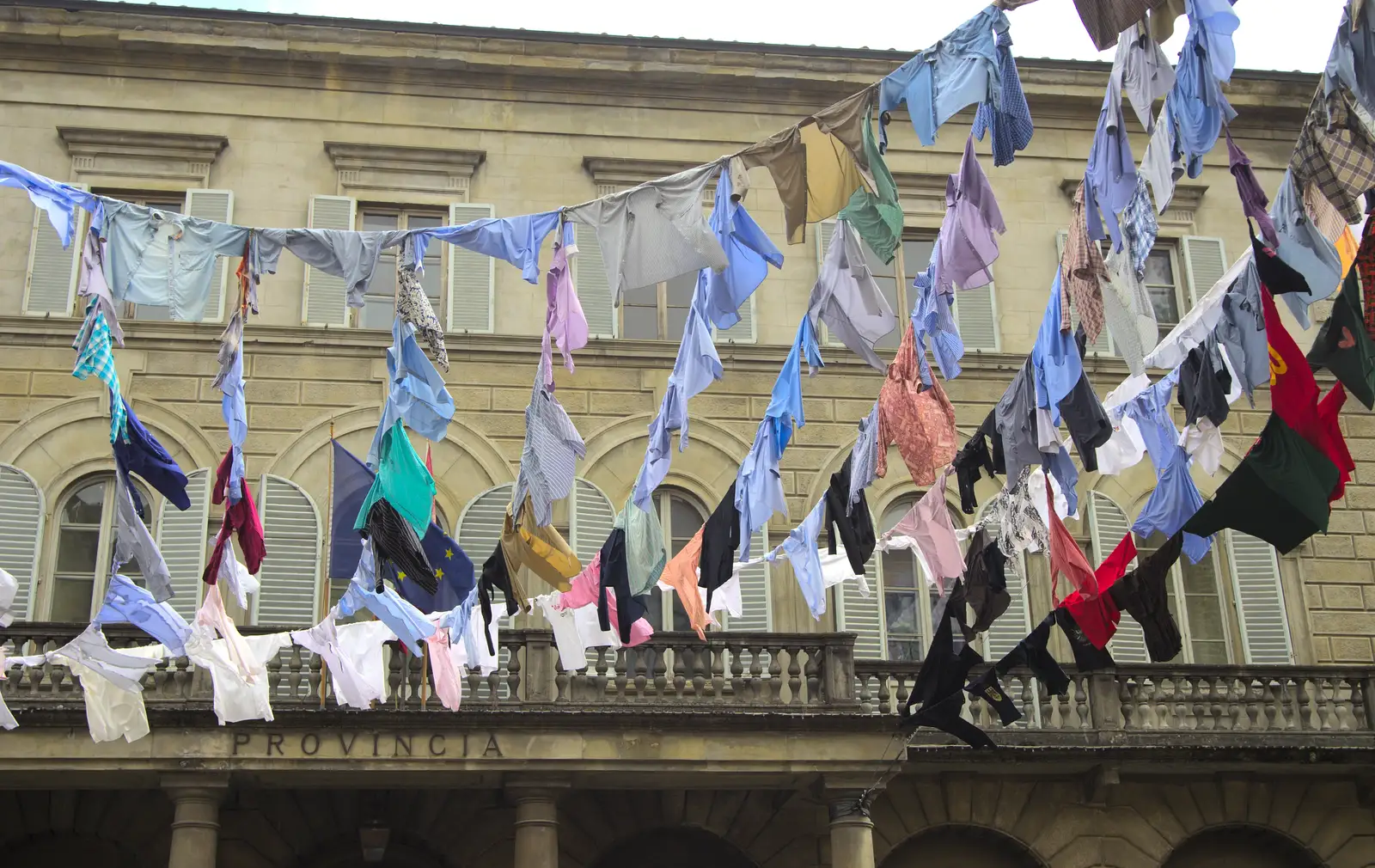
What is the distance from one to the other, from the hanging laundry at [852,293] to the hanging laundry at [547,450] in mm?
2450

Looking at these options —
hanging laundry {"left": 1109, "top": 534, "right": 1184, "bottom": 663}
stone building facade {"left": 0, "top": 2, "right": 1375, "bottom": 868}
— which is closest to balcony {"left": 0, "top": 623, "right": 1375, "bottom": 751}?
stone building facade {"left": 0, "top": 2, "right": 1375, "bottom": 868}

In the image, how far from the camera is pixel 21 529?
705 inches

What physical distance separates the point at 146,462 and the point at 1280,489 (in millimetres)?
9095

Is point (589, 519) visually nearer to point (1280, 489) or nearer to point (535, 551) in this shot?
point (535, 551)

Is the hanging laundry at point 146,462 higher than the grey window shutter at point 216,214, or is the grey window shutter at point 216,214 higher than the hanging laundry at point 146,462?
the grey window shutter at point 216,214

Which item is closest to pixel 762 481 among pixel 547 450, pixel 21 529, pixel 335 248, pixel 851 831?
pixel 547 450

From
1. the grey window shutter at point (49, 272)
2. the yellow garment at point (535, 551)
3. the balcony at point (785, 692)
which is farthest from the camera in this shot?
the grey window shutter at point (49, 272)

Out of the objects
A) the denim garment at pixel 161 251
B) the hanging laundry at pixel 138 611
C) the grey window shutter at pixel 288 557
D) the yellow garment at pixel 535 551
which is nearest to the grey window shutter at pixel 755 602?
the yellow garment at pixel 535 551

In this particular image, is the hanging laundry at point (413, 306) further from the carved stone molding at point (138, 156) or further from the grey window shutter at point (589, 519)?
the carved stone molding at point (138, 156)

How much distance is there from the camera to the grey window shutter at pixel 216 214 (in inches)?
763

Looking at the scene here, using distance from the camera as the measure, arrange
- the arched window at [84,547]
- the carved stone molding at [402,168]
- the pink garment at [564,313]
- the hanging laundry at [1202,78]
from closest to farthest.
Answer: the hanging laundry at [1202,78] → the pink garment at [564,313] → the arched window at [84,547] → the carved stone molding at [402,168]

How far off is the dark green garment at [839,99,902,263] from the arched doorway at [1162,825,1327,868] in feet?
32.3

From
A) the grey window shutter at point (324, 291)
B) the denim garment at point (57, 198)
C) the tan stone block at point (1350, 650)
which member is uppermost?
the grey window shutter at point (324, 291)

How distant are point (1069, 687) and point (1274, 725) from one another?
237 centimetres
